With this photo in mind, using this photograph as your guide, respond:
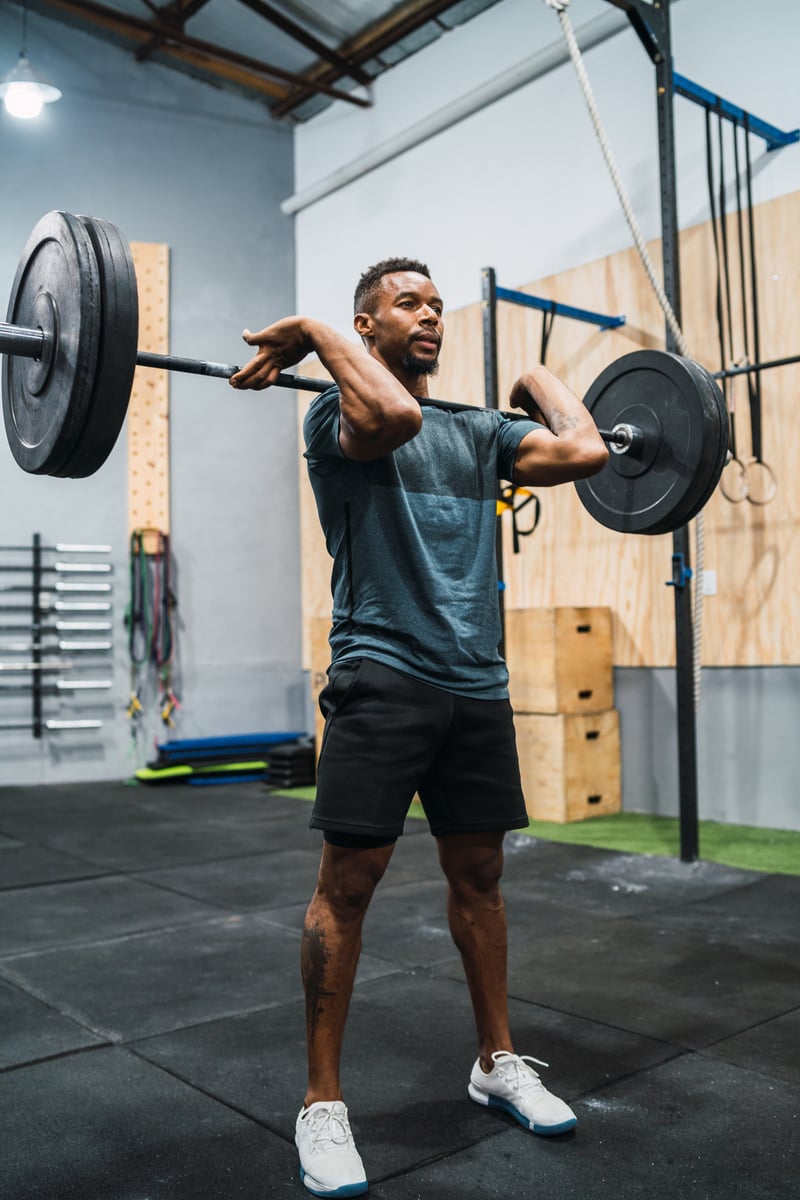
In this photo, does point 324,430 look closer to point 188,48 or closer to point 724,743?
point 724,743

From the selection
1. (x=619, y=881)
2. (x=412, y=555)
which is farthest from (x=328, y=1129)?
(x=619, y=881)

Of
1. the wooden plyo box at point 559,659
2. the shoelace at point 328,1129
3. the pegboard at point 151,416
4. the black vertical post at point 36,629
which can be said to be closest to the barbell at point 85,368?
the shoelace at point 328,1129

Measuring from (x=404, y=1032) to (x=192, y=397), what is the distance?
4.60 metres

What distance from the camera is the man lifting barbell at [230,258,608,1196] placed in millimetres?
1366

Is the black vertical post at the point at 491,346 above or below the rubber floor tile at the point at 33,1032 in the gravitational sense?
above

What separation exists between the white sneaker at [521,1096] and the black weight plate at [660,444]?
909 millimetres

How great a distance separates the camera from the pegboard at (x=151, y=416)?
224 inches

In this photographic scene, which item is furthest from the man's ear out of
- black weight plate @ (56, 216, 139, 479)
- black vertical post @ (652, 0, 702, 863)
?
black vertical post @ (652, 0, 702, 863)

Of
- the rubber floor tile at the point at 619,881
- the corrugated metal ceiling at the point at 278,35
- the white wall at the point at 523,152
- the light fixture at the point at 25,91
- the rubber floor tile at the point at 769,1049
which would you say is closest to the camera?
the rubber floor tile at the point at 769,1049

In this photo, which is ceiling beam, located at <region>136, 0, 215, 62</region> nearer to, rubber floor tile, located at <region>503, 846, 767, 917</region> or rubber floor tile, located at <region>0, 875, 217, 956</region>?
rubber floor tile, located at <region>0, 875, 217, 956</region>

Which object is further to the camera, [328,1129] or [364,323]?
[364,323]

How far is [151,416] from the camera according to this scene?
5.75 meters

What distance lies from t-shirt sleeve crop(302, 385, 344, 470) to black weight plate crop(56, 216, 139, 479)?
0.81 ft

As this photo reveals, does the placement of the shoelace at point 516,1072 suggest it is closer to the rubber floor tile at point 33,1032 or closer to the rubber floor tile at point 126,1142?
the rubber floor tile at point 126,1142
